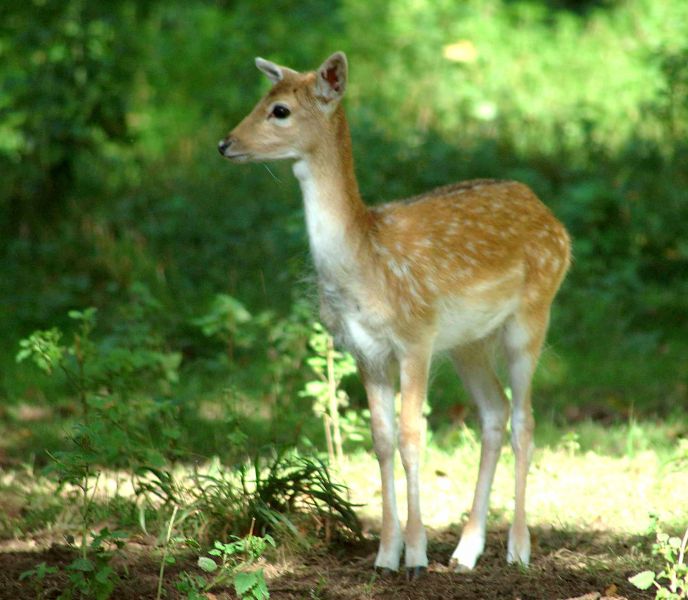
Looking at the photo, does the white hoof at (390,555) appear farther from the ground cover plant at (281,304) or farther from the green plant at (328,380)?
the green plant at (328,380)

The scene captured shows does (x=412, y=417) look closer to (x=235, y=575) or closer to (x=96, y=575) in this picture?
(x=235, y=575)

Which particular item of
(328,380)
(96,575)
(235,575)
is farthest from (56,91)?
(96,575)

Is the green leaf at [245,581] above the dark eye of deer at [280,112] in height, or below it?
below

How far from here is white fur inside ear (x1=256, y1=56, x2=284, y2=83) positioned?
5.41 m

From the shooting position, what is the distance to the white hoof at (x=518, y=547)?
211 inches

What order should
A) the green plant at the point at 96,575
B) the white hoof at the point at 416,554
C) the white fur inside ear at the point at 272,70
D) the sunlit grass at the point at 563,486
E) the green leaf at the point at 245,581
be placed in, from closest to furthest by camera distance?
the green leaf at the point at 245,581 → the green plant at the point at 96,575 → the white hoof at the point at 416,554 → the white fur inside ear at the point at 272,70 → the sunlit grass at the point at 563,486

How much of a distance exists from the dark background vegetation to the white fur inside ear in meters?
1.00

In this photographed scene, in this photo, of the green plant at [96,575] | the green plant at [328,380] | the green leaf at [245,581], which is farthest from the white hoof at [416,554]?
the green plant at [328,380]

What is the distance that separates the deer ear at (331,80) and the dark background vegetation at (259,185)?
979 millimetres

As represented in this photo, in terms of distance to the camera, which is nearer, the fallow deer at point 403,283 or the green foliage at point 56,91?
the fallow deer at point 403,283

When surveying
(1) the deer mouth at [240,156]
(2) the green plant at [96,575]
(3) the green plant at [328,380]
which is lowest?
(2) the green plant at [96,575]

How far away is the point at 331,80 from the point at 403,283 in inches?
36.0

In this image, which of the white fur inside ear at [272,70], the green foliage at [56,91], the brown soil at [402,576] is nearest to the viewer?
the brown soil at [402,576]

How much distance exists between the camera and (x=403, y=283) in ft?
17.4
